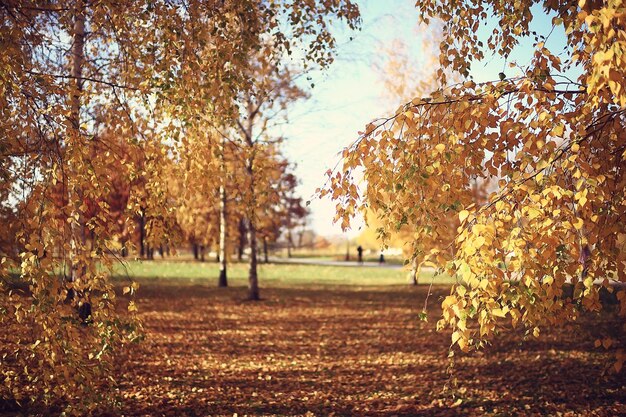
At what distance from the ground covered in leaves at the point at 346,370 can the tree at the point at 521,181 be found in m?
0.93

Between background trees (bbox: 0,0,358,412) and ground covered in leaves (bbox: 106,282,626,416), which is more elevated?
background trees (bbox: 0,0,358,412)

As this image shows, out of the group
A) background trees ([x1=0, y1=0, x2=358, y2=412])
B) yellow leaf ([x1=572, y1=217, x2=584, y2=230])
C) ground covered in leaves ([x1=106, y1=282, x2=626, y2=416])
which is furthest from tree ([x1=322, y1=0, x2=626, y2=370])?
background trees ([x1=0, y1=0, x2=358, y2=412])

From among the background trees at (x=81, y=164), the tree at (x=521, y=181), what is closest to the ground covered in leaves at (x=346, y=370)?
the tree at (x=521, y=181)

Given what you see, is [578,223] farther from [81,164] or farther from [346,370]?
[346,370]

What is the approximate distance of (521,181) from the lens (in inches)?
133

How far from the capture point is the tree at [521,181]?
10.4 feet

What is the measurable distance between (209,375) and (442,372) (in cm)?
320

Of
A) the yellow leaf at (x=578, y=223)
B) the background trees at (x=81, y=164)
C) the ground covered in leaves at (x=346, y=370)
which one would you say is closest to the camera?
the yellow leaf at (x=578, y=223)

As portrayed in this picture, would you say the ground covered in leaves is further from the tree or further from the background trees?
the background trees

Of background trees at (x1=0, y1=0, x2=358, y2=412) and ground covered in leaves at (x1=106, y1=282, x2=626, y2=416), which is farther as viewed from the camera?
ground covered in leaves at (x1=106, y1=282, x2=626, y2=416)

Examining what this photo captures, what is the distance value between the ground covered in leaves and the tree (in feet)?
3.06

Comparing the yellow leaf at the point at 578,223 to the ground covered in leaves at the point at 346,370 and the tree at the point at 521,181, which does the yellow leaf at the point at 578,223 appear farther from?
the ground covered in leaves at the point at 346,370

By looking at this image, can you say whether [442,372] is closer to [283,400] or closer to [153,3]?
[283,400]

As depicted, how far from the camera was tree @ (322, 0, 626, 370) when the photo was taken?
125 inches
